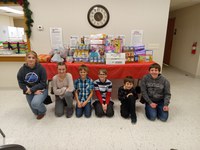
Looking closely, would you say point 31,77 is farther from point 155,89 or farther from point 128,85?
point 155,89

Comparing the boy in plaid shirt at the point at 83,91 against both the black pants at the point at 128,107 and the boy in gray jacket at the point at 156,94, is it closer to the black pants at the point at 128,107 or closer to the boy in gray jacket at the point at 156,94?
the black pants at the point at 128,107

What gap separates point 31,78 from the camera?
2.17 m

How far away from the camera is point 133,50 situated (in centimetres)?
279

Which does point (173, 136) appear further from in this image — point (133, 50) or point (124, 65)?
point (133, 50)

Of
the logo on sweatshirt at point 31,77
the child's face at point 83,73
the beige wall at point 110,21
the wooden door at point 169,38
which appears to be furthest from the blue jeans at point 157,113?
the wooden door at point 169,38

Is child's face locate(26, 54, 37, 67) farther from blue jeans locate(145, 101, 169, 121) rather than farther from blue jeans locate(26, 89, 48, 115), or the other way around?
blue jeans locate(145, 101, 169, 121)

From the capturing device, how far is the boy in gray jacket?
216 cm

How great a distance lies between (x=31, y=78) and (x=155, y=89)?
6.16 ft

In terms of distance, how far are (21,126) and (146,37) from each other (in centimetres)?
281

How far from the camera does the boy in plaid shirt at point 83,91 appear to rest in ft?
7.48

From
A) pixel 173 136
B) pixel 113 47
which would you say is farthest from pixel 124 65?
pixel 173 136

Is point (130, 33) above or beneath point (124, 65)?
above

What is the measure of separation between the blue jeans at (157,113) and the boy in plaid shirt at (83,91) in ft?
2.96

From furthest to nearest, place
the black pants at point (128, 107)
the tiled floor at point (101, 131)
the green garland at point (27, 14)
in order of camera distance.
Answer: the green garland at point (27, 14) < the black pants at point (128, 107) < the tiled floor at point (101, 131)
